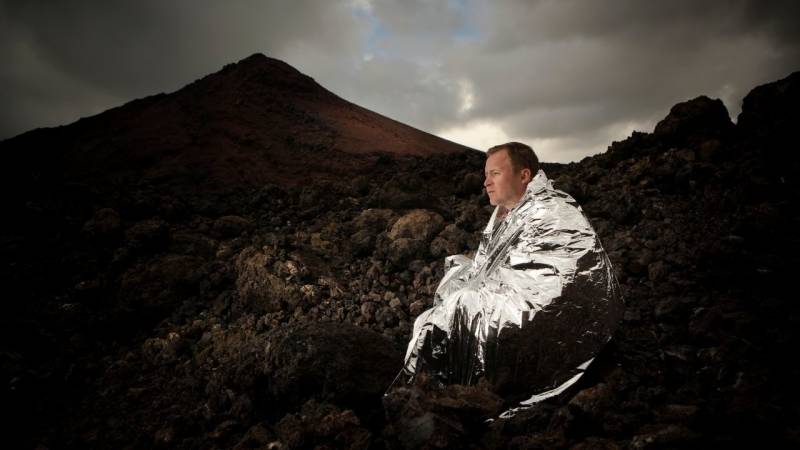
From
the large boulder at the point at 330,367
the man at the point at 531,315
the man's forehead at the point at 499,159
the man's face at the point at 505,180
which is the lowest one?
the large boulder at the point at 330,367

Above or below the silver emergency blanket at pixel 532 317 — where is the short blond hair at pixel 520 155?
above

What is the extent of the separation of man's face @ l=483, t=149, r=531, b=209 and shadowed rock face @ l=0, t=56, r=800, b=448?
1074mm

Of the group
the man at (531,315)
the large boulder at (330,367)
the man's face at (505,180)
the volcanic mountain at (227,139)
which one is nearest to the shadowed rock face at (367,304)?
the large boulder at (330,367)

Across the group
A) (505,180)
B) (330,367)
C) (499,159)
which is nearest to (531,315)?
(505,180)

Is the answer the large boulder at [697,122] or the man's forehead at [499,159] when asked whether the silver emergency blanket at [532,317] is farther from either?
the large boulder at [697,122]

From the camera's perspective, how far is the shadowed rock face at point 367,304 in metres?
1.65

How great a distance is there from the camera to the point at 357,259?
14.8 feet

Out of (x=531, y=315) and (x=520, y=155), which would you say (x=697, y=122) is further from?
(x=531, y=315)

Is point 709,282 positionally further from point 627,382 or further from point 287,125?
point 287,125

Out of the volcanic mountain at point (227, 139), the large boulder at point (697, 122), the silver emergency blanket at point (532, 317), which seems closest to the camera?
the silver emergency blanket at point (532, 317)

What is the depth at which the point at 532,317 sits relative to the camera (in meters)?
1.74

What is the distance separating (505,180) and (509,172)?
0.06 meters

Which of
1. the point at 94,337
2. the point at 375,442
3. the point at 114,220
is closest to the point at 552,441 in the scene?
the point at 375,442

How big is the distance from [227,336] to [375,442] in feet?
7.90
